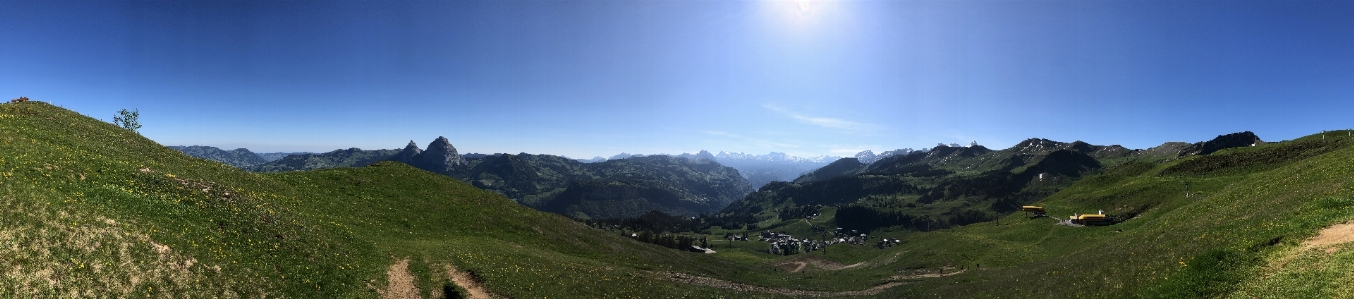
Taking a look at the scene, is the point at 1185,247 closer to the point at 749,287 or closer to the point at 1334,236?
the point at 1334,236

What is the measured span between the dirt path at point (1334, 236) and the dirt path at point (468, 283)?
178 ft

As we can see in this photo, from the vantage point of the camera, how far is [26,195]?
26516 mm

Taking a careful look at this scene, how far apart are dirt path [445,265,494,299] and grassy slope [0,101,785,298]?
747 millimetres

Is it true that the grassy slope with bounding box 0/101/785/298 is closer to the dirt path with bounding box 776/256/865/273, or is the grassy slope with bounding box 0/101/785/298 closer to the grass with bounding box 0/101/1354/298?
the grass with bounding box 0/101/1354/298

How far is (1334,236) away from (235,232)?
70305 millimetres

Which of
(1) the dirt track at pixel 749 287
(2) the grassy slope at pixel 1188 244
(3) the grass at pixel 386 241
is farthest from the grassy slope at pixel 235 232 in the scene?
(2) the grassy slope at pixel 1188 244

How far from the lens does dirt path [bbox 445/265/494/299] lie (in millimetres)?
39688

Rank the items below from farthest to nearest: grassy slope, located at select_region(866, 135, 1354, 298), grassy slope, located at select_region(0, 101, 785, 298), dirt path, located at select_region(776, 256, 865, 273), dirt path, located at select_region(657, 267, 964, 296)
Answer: dirt path, located at select_region(776, 256, 865, 273), dirt path, located at select_region(657, 267, 964, 296), grassy slope, located at select_region(866, 135, 1354, 298), grassy slope, located at select_region(0, 101, 785, 298)

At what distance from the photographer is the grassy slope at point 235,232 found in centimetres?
2428

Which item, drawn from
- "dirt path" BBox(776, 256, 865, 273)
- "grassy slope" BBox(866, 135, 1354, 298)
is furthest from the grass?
"dirt path" BBox(776, 256, 865, 273)

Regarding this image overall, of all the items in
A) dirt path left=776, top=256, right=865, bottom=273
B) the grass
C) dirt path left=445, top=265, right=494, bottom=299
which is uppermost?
the grass

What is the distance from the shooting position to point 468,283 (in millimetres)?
41281

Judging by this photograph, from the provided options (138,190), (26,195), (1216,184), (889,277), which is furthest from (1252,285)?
(1216,184)

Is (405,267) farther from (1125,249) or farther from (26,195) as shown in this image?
(1125,249)
